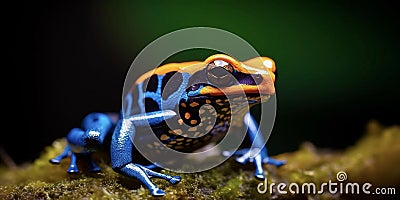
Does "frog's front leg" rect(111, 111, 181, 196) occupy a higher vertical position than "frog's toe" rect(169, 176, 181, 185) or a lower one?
higher

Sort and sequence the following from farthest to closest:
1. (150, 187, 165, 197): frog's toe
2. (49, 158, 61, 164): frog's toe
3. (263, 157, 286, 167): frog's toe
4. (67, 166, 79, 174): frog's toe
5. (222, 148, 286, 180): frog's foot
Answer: (263, 157, 286, 167): frog's toe, (222, 148, 286, 180): frog's foot, (49, 158, 61, 164): frog's toe, (67, 166, 79, 174): frog's toe, (150, 187, 165, 197): frog's toe

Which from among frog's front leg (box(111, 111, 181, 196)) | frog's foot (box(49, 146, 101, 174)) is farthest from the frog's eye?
frog's foot (box(49, 146, 101, 174))

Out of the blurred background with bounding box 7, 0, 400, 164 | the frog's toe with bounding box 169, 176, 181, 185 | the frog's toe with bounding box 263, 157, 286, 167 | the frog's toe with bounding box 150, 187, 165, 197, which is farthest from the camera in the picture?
the blurred background with bounding box 7, 0, 400, 164

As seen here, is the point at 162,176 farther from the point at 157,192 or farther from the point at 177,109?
the point at 177,109

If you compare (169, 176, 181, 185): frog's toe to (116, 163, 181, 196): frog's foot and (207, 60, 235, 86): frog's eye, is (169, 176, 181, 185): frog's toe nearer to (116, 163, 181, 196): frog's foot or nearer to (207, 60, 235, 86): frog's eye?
(116, 163, 181, 196): frog's foot

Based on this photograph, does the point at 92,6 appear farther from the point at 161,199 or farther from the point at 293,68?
the point at 161,199

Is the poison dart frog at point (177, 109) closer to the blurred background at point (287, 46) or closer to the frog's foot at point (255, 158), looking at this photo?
the frog's foot at point (255, 158)

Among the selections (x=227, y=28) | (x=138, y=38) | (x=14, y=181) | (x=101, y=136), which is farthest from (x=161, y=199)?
(x=138, y=38)
